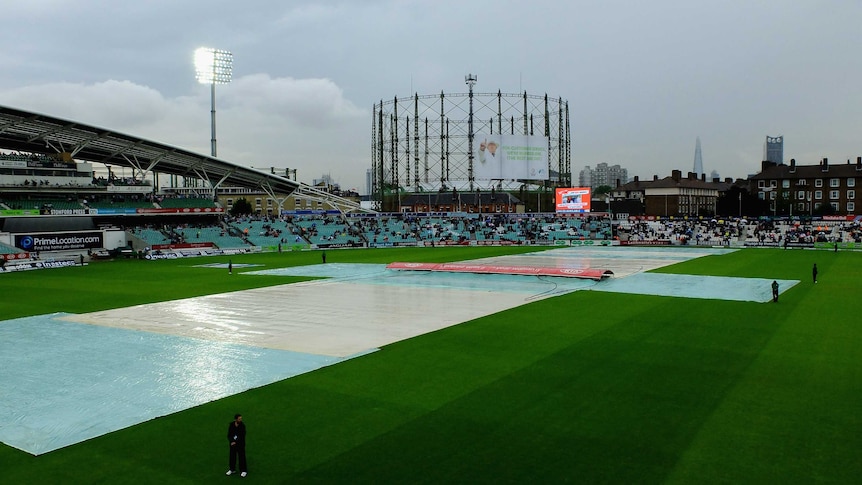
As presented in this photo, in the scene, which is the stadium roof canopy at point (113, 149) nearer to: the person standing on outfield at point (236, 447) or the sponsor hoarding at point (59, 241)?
the sponsor hoarding at point (59, 241)

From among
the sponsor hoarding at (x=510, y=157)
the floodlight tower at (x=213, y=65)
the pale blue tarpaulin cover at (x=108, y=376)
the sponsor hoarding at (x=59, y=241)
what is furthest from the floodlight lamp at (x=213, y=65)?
the pale blue tarpaulin cover at (x=108, y=376)

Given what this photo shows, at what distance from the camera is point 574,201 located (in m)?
79.6

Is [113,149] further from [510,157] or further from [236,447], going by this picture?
[236,447]

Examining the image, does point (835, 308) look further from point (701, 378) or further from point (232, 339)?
point (232, 339)

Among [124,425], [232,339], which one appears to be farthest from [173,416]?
[232,339]

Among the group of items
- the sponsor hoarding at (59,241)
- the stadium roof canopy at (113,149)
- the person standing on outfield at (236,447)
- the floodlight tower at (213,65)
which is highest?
the floodlight tower at (213,65)

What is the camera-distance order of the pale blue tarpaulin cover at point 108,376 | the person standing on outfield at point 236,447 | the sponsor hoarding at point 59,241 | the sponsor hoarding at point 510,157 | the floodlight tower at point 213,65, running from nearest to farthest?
1. the person standing on outfield at point 236,447
2. the pale blue tarpaulin cover at point 108,376
3. the sponsor hoarding at point 59,241
4. the floodlight tower at point 213,65
5. the sponsor hoarding at point 510,157

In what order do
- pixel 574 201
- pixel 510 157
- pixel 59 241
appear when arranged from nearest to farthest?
1. pixel 59 241
2. pixel 574 201
3. pixel 510 157

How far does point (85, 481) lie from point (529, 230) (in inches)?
3055

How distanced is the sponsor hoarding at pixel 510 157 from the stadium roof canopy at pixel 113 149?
25903mm

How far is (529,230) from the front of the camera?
84688 millimetres

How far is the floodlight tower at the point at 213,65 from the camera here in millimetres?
72750

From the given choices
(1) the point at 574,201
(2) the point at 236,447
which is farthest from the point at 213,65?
(2) the point at 236,447

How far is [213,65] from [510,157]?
1599 inches
